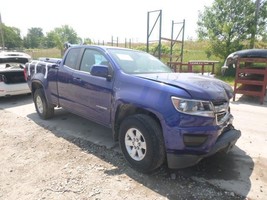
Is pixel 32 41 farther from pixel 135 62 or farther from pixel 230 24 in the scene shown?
pixel 135 62

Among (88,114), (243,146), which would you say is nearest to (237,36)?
(243,146)

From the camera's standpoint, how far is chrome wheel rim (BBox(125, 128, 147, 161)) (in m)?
3.30

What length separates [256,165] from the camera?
11.9ft

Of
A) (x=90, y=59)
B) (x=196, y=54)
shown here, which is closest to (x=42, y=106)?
(x=90, y=59)

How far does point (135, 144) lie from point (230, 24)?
48.1 ft

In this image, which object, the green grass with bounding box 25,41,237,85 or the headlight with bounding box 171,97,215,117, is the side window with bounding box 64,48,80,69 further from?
the green grass with bounding box 25,41,237,85

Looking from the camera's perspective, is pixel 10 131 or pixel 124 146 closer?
pixel 124 146

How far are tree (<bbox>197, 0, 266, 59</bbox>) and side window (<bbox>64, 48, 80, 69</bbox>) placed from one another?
13130 millimetres

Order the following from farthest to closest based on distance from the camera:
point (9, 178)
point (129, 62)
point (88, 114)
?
point (88, 114)
point (129, 62)
point (9, 178)

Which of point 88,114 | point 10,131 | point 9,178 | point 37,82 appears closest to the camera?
point 9,178

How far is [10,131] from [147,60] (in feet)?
10.7

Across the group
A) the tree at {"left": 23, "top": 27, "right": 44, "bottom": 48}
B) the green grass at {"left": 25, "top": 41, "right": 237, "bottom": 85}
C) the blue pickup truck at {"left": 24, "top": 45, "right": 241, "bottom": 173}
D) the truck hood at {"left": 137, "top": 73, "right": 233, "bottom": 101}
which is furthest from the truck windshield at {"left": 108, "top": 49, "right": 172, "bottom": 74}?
the tree at {"left": 23, "top": 27, "right": 44, "bottom": 48}

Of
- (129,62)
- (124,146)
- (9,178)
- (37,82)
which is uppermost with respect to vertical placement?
(129,62)

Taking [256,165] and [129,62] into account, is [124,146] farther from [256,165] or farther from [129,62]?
[256,165]
